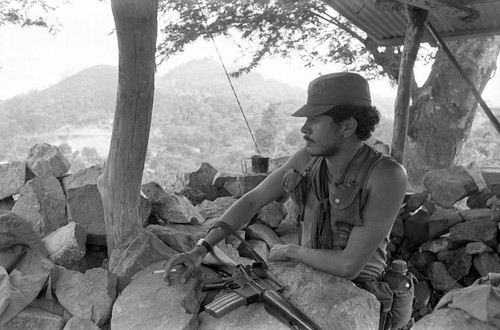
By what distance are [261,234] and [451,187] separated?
2.65 metres

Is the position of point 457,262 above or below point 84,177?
below

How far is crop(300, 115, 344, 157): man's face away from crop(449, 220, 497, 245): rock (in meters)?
3.76

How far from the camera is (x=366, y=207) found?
2174mm

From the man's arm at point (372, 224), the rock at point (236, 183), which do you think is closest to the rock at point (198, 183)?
the rock at point (236, 183)

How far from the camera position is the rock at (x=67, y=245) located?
3408mm

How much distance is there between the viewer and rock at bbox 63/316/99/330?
3010mm

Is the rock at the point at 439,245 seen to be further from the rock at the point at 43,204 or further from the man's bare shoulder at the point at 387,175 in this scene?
the rock at the point at 43,204

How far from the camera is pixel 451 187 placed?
568 cm

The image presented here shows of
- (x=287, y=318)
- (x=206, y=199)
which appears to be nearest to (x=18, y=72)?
(x=206, y=199)

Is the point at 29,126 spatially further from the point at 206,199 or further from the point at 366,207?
the point at 366,207

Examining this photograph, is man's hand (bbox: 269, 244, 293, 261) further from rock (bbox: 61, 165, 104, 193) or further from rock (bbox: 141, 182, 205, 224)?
rock (bbox: 61, 165, 104, 193)

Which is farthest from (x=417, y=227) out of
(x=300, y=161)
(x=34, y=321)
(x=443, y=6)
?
(x=34, y=321)

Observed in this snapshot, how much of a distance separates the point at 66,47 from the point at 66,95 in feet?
66.5

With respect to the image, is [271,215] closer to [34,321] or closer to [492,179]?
[34,321]
